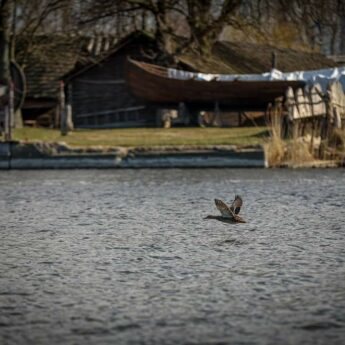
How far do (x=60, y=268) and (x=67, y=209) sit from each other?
2.85m

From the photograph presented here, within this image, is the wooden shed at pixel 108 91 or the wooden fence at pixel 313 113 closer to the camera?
the wooden fence at pixel 313 113

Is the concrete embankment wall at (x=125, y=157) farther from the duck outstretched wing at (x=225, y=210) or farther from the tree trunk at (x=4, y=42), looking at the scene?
the tree trunk at (x=4, y=42)

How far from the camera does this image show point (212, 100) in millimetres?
23641

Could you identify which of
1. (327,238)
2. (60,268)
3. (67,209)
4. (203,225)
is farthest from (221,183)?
(60,268)

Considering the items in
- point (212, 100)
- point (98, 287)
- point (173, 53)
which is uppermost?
point (173, 53)

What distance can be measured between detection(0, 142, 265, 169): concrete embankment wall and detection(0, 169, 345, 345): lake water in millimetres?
3855

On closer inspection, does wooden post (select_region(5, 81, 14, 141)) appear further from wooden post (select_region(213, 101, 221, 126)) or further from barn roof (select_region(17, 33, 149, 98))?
barn roof (select_region(17, 33, 149, 98))

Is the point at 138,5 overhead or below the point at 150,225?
overhead

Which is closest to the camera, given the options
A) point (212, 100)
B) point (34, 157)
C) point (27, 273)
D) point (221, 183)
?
point (27, 273)

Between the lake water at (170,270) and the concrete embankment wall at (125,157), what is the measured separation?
3855mm

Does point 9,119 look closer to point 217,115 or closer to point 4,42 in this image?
point 217,115

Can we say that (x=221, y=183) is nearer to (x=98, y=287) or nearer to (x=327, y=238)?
(x=327, y=238)

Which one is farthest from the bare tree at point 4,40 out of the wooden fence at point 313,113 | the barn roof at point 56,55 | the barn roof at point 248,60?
the wooden fence at point 313,113

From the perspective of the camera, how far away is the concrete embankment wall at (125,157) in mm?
12188
